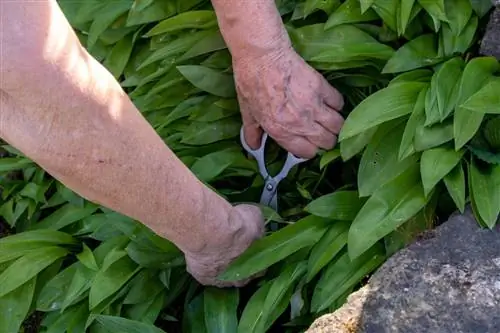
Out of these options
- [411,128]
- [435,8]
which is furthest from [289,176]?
[435,8]

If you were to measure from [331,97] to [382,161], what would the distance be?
7.6 inches

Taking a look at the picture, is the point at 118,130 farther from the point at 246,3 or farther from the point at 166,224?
the point at 246,3

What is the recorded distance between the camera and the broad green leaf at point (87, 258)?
196 cm

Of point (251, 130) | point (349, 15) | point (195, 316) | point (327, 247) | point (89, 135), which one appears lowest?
point (195, 316)

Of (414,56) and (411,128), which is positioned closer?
(411,128)

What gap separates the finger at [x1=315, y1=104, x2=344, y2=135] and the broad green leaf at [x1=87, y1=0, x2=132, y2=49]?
0.69 m

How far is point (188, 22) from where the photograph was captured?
210cm

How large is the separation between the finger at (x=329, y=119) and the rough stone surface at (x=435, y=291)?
0.35 m

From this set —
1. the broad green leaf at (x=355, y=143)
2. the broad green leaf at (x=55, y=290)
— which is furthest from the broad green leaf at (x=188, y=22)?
the broad green leaf at (x=55, y=290)

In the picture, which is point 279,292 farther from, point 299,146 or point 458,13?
point 458,13

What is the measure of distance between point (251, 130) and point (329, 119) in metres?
0.19

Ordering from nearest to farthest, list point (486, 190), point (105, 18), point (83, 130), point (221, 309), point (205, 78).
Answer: point (83, 130), point (486, 190), point (221, 309), point (205, 78), point (105, 18)

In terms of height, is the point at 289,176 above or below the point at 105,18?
below

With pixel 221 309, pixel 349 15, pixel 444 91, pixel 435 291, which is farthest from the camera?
pixel 349 15
